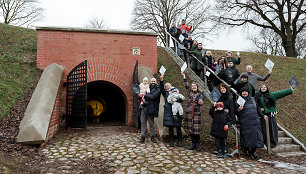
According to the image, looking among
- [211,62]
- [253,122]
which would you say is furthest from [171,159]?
[211,62]

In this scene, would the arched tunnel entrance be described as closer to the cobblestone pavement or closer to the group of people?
the cobblestone pavement

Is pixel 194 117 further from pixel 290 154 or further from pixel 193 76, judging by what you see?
pixel 193 76

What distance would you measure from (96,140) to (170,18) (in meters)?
18.6

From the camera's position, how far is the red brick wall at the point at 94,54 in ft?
23.5

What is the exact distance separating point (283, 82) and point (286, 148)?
22.8ft

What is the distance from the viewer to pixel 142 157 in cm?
412

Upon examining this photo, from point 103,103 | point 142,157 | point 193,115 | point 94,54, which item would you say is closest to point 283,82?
point 193,115

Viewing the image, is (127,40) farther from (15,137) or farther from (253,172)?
(253,172)

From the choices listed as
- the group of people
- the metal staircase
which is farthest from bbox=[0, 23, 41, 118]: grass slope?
the metal staircase

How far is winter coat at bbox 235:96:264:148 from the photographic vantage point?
458cm

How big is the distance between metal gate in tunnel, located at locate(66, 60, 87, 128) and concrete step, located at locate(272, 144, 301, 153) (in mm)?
5573

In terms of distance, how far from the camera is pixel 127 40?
784 centimetres

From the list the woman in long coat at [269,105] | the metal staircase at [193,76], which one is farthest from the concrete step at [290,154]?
the metal staircase at [193,76]

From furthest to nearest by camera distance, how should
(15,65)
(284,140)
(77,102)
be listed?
(15,65) → (77,102) → (284,140)
